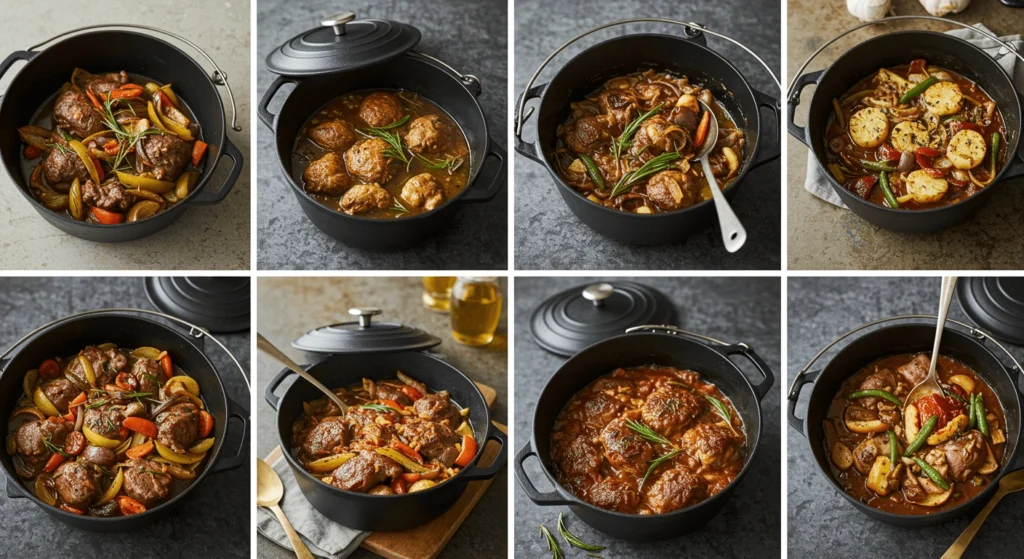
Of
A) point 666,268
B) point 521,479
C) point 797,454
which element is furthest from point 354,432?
point 797,454

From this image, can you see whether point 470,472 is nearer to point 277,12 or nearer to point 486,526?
point 486,526

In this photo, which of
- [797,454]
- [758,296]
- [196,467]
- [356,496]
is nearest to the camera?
[356,496]

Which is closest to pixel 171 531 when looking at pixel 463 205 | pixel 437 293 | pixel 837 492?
pixel 437 293

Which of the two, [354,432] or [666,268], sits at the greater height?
[666,268]

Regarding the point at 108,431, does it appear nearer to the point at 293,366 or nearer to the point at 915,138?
the point at 293,366

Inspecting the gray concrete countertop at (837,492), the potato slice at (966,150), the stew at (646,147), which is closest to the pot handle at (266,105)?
the stew at (646,147)

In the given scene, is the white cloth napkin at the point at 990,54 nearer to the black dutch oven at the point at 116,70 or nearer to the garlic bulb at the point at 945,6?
the garlic bulb at the point at 945,6
